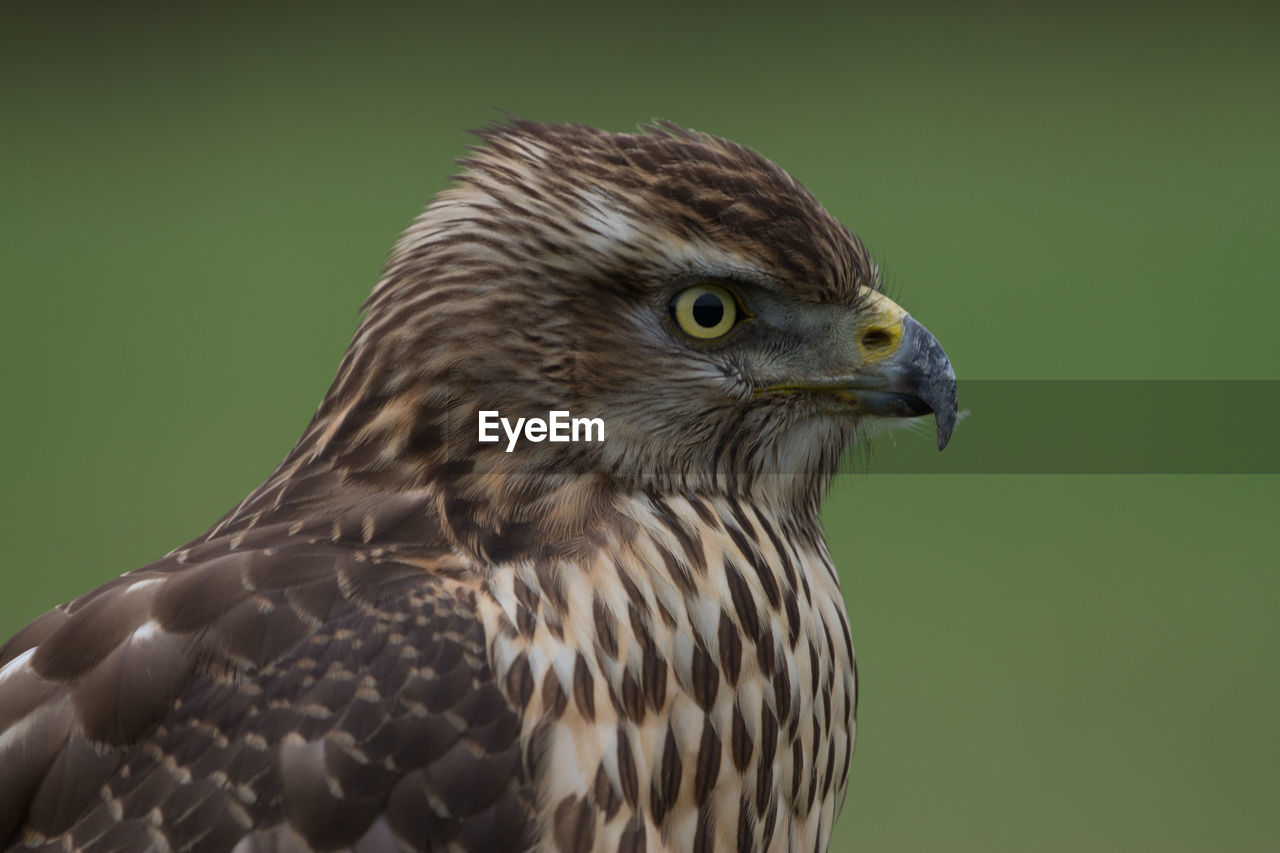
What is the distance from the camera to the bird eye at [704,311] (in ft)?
6.10

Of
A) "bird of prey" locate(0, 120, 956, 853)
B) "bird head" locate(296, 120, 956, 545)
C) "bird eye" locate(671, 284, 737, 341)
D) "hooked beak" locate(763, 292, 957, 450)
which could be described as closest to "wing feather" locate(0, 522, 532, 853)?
"bird of prey" locate(0, 120, 956, 853)

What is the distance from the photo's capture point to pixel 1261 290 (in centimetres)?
787

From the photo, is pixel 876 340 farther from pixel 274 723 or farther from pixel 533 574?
pixel 274 723

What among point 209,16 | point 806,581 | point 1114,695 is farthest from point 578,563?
point 209,16

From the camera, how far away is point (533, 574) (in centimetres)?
172

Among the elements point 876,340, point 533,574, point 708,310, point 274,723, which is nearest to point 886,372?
point 876,340

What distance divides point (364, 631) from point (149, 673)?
0.74 feet

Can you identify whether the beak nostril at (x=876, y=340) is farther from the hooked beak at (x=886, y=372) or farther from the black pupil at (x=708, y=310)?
the black pupil at (x=708, y=310)

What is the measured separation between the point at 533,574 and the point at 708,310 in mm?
386

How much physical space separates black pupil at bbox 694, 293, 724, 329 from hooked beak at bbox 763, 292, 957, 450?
109mm

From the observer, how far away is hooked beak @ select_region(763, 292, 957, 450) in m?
1.92

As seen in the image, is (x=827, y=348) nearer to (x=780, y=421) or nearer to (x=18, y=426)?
(x=780, y=421)

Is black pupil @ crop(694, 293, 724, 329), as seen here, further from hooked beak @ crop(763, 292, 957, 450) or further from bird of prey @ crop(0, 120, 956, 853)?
hooked beak @ crop(763, 292, 957, 450)

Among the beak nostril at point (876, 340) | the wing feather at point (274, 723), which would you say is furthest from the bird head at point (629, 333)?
the wing feather at point (274, 723)
